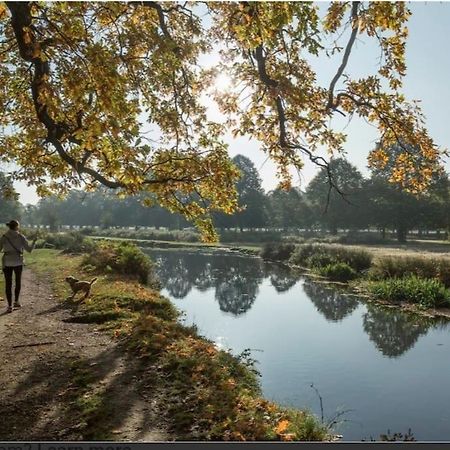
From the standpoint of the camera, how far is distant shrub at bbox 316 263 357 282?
81.4 ft

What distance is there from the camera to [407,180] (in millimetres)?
8586

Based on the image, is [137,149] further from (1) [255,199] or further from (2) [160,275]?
(1) [255,199]

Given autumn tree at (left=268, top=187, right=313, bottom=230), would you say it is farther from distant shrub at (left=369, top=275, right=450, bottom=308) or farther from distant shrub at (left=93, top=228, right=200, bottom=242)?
distant shrub at (left=369, top=275, right=450, bottom=308)

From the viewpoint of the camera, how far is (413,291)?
58.6 feet

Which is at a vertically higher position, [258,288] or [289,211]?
[289,211]

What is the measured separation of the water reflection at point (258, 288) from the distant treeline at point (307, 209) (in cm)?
1846

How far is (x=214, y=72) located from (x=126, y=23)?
2.36 m

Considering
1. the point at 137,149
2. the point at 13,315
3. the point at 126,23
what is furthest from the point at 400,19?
the point at 13,315

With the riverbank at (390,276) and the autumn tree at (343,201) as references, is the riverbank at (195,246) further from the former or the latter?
the riverbank at (390,276)

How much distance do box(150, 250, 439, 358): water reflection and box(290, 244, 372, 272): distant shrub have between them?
5.25 ft

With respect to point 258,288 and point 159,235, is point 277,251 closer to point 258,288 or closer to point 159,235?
point 258,288

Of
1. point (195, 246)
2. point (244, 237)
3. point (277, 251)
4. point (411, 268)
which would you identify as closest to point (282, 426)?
point (411, 268)

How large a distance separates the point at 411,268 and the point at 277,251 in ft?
58.5

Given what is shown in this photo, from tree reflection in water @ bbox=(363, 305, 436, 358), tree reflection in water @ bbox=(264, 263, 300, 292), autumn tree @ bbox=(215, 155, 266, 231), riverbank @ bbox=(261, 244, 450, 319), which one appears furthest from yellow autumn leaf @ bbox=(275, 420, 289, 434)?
autumn tree @ bbox=(215, 155, 266, 231)
